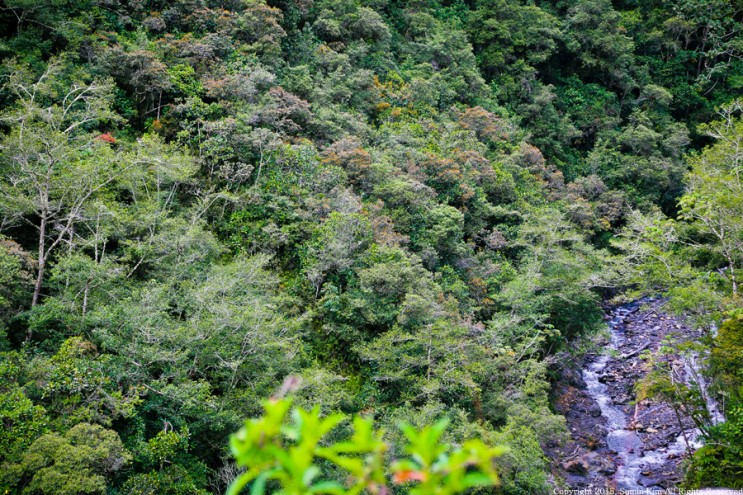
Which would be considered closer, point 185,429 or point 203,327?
point 185,429

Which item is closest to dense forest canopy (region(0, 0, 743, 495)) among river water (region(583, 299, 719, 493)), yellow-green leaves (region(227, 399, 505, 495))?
river water (region(583, 299, 719, 493))

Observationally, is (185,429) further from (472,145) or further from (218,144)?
(472,145)

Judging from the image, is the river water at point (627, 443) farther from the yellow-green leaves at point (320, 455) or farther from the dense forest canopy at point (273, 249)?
the yellow-green leaves at point (320, 455)

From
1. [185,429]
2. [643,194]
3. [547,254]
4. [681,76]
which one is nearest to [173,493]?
[185,429]

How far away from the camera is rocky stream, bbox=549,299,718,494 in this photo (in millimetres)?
14938

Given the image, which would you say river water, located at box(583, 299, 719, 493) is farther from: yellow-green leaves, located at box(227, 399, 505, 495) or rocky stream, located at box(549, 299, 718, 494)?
yellow-green leaves, located at box(227, 399, 505, 495)

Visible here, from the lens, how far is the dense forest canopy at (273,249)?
948cm

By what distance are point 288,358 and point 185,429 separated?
2.80m

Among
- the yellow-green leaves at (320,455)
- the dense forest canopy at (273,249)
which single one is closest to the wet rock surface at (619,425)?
the dense forest canopy at (273,249)

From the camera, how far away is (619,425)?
59.1 feet

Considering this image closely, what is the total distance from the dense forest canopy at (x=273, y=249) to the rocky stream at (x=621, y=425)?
4.12 ft

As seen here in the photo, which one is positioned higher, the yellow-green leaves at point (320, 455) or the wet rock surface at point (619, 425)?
the yellow-green leaves at point (320, 455)

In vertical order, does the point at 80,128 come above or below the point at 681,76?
below

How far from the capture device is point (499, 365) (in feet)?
49.4
